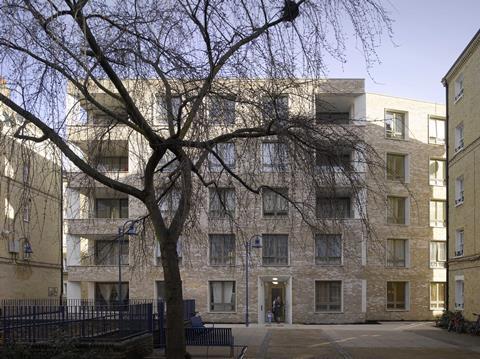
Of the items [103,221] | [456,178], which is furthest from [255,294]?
[456,178]

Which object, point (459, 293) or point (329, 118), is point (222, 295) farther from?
point (329, 118)

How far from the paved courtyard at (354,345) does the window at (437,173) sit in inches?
605

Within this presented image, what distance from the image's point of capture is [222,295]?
42.0 meters

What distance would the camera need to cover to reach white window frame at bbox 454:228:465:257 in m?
33.9

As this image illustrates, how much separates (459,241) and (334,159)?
23832 millimetres

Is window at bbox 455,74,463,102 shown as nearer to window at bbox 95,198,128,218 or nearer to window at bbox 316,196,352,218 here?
window at bbox 95,198,128,218

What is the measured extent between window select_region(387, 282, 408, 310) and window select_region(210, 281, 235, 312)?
Answer: 10.4 metres

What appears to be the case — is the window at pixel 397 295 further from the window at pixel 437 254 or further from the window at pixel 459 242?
the window at pixel 459 242

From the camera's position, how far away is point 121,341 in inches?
619

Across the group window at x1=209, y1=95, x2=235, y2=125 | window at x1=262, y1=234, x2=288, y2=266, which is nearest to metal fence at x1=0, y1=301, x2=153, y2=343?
window at x1=209, y1=95, x2=235, y2=125

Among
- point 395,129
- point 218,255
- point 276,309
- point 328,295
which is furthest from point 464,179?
point 218,255

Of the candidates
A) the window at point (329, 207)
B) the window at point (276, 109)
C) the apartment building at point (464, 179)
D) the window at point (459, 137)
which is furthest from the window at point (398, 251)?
the window at point (276, 109)

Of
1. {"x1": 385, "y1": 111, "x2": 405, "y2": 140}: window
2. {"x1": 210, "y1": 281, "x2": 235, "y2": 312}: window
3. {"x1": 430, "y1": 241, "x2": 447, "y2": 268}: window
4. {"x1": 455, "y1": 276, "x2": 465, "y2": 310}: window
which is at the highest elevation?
{"x1": 385, "y1": 111, "x2": 405, "y2": 140}: window

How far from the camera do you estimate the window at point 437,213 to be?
45.7 m
